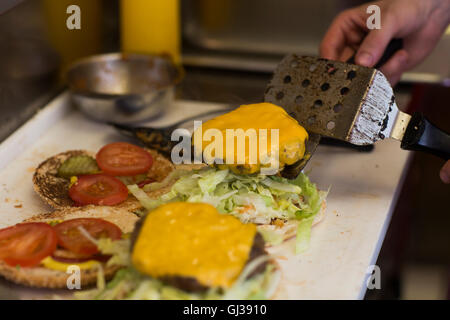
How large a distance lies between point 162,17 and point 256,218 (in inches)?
71.1

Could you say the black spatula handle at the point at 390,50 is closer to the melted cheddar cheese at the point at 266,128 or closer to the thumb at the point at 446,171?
the thumb at the point at 446,171

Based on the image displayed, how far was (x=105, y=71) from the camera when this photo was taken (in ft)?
11.1

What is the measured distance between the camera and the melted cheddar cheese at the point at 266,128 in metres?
2.16

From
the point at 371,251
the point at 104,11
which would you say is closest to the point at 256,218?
the point at 371,251

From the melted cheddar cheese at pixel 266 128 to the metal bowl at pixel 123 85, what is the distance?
2.95ft

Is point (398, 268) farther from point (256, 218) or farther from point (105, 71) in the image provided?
point (105, 71)

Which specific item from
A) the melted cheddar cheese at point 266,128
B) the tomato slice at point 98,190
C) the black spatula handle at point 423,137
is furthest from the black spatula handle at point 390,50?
the tomato slice at point 98,190

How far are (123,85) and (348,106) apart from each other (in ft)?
5.09

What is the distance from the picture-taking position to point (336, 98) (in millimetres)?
2311

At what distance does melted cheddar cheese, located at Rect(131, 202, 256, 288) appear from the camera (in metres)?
1.73

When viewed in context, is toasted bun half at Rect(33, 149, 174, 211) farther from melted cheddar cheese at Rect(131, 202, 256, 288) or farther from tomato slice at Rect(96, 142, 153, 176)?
melted cheddar cheese at Rect(131, 202, 256, 288)

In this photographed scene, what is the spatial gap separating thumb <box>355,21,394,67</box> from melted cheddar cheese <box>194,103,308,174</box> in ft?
1.89

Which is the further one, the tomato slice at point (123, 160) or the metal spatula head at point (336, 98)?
the tomato slice at point (123, 160)

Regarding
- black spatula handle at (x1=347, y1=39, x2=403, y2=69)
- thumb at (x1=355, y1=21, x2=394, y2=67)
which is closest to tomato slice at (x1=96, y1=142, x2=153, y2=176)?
thumb at (x1=355, y1=21, x2=394, y2=67)
